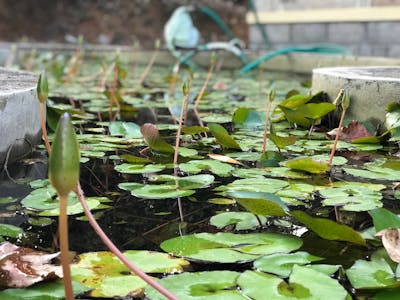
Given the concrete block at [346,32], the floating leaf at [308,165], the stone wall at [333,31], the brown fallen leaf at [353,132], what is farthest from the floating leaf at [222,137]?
the concrete block at [346,32]

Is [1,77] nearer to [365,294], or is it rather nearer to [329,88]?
[329,88]

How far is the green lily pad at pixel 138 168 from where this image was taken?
1.22 m

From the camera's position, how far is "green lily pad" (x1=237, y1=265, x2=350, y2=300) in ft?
2.09

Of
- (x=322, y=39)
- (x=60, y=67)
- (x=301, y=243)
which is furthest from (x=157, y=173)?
(x=322, y=39)

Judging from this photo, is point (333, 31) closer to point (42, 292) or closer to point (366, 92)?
point (366, 92)

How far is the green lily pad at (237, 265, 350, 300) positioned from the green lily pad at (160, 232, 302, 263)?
7 centimetres

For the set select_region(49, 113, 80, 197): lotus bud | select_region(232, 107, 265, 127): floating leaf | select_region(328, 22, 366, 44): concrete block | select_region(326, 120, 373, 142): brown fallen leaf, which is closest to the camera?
select_region(49, 113, 80, 197): lotus bud

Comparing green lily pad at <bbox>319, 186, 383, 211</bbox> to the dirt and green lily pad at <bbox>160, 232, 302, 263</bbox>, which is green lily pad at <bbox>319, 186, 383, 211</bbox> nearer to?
green lily pad at <bbox>160, 232, 302, 263</bbox>

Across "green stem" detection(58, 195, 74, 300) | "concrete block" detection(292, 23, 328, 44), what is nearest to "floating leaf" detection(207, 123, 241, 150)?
"green stem" detection(58, 195, 74, 300)

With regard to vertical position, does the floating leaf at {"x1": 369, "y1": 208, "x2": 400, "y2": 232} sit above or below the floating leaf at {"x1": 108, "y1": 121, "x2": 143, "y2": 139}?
below

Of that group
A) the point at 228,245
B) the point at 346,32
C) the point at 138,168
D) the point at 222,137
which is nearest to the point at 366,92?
the point at 222,137

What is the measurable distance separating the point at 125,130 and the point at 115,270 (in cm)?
95

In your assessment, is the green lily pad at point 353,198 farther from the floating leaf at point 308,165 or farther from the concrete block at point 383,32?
the concrete block at point 383,32

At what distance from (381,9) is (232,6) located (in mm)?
7611
